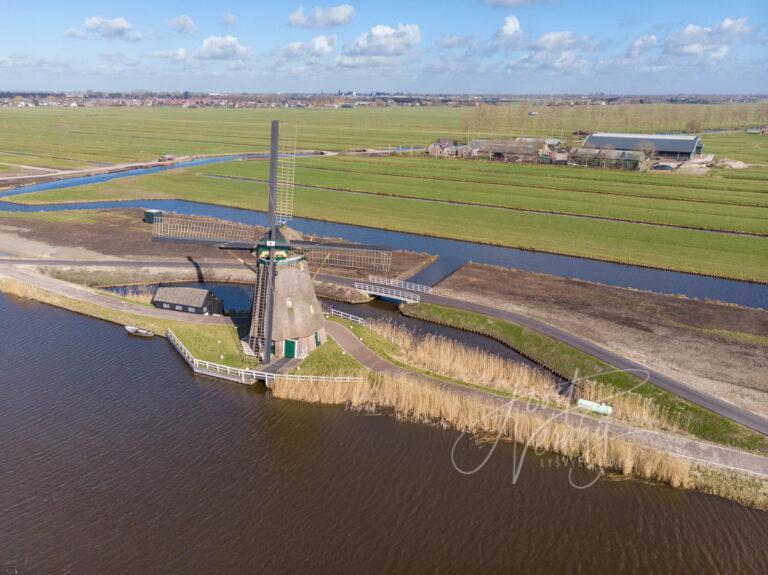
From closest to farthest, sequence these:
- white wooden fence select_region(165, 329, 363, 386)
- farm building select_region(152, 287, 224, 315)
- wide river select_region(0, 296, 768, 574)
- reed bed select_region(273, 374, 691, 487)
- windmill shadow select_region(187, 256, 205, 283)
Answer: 1. wide river select_region(0, 296, 768, 574)
2. reed bed select_region(273, 374, 691, 487)
3. white wooden fence select_region(165, 329, 363, 386)
4. farm building select_region(152, 287, 224, 315)
5. windmill shadow select_region(187, 256, 205, 283)

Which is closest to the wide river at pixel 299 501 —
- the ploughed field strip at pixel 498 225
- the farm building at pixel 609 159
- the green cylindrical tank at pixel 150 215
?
the ploughed field strip at pixel 498 225

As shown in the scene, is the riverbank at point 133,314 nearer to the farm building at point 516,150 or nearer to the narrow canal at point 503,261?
the narrow canal at point 503,261

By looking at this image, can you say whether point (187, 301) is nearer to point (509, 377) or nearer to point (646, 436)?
point (509, 377)

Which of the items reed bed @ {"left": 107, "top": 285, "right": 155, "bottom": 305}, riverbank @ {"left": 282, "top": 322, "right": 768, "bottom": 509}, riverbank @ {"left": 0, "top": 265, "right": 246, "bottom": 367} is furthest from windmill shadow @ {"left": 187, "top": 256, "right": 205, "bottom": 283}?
riverbank @ {"left": 282, "top": 322, "right": 768, "bottom": 509}

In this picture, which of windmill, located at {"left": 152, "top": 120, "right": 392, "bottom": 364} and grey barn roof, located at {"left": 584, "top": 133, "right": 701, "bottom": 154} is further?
grey barn roof, located at {"left": 584, "top": 133, "right": 701, "bottom": 154}

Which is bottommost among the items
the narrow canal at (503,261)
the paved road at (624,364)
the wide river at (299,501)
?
the wide river at (299,501)

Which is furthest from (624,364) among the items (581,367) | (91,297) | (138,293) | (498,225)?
(91,297)

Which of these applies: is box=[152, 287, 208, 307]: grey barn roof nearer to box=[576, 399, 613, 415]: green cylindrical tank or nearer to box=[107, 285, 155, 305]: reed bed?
box=[107, 285, 155, 305]: reed bed

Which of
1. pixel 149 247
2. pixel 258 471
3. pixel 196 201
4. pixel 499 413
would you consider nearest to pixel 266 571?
pixel 258 471
